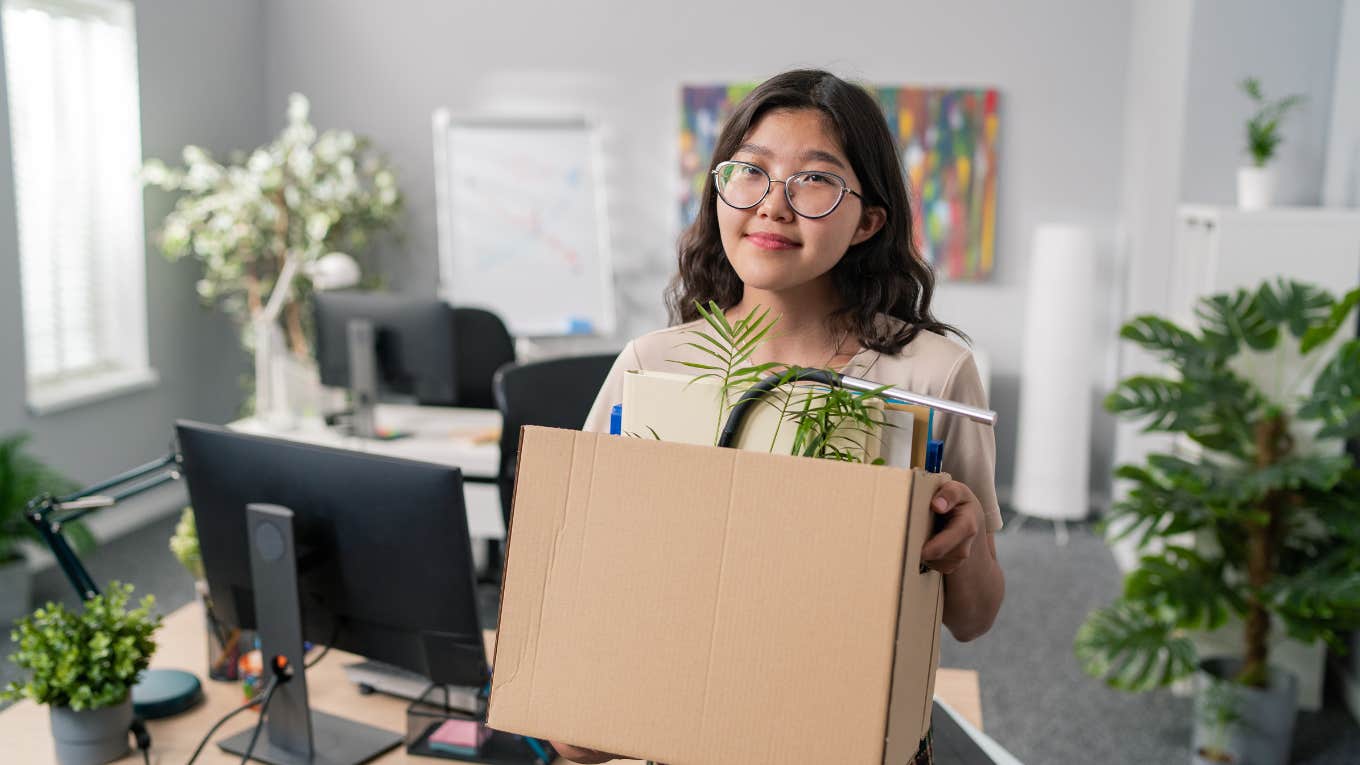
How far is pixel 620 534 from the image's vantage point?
0.90m

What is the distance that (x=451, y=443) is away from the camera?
3.50 metres

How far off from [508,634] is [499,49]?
5069mm

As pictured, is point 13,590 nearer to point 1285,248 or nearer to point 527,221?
point 527,221

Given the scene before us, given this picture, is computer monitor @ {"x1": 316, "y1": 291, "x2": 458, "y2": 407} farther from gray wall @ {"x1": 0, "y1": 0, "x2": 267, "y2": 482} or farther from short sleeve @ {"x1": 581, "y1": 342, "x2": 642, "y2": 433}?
short sleeve @ {"x1": 581, "y1": 342, "x2": 642, "y2": 433}

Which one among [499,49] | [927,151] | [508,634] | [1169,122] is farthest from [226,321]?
[508,634]

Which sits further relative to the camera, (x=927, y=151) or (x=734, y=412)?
(x=927, y=151)

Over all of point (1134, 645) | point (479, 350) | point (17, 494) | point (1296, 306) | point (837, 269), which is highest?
point (837, 269)

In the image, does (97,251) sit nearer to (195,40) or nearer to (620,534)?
(195,40)

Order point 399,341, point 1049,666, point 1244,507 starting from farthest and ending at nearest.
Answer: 1. point 1049,666
2. point 399,341
3. point 1244,507

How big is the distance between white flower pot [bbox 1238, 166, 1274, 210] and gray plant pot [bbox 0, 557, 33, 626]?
4.12 metres

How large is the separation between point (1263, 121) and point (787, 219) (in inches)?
137

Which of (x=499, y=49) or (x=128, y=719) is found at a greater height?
(x=499, y=49)

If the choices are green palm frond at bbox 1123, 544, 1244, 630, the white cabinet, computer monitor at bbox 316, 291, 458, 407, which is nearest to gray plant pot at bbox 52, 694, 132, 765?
computer monitor at bbox 316, 291, 458, 407

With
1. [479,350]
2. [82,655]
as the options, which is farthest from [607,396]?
[479,350]
